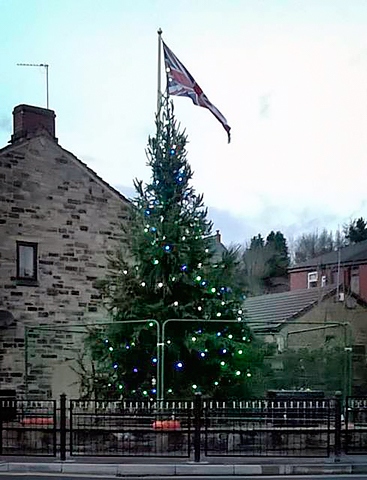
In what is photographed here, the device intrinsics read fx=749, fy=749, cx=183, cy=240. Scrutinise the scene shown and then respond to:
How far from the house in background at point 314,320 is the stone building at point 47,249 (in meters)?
5.03

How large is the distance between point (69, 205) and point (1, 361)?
506 cm

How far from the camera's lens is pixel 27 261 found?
21.2m

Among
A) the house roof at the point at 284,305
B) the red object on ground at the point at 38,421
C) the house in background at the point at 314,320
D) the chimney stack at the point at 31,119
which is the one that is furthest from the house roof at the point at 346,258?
the red object on ground at the point at 38,421

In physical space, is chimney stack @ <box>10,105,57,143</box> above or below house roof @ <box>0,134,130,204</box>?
above

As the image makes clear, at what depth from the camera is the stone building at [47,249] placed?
66.5ft

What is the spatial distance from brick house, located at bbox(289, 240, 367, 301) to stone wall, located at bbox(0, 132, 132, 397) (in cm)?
1896

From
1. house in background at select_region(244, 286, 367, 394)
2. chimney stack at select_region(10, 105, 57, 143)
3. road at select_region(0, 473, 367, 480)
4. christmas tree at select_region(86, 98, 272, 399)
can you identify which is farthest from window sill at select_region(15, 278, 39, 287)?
road at select_region(0, 473, 367, 480)

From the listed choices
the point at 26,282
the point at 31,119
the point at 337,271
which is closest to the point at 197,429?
the point at 26,282

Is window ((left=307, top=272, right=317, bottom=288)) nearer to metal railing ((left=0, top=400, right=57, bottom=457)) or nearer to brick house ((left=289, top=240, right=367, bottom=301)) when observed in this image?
brick house ((left=289, top=240, right=367, bottom=301))

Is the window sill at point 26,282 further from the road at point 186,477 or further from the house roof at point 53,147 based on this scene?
the road at point 186,477

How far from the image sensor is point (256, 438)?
13.6 metres

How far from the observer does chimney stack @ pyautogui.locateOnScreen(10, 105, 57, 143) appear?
73.6ft

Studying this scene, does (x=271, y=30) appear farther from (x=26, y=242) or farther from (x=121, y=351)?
(x=26, y=242)

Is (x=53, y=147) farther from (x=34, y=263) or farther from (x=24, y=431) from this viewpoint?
(x=24, y=431)
